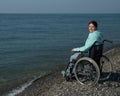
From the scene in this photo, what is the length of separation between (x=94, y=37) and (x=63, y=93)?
72.0 inches

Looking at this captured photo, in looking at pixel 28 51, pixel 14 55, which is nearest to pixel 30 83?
pixel 14 55

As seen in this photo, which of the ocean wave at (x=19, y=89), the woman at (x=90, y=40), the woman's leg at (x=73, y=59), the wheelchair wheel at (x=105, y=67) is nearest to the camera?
the woman at (x=90, y=40)

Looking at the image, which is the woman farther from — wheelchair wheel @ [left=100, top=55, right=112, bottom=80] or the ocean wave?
the ocean wave

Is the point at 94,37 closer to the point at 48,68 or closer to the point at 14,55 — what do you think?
the point at 48,68

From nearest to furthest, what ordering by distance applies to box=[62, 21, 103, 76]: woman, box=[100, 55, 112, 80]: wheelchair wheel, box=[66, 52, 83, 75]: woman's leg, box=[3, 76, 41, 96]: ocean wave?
1. box=[62, 21, 103, 76]: woman
2. box=[66, 52, 83, 75]: woman's leg
3. box=[100, 55, 112, 80]: wheelchair wheel
4. box=[3, 76, 41, 96]: ocean wave

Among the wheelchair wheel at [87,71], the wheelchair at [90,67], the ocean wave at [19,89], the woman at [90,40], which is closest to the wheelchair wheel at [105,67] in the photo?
the wheelchair at [90,67]

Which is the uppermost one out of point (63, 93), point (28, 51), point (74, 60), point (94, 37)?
point (94, 37)

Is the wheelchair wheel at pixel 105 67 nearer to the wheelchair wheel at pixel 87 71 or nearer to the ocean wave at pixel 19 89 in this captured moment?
the wheelchair wheel at pixel 87 71

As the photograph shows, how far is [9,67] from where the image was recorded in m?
18.3

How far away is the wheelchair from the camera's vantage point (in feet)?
30.7

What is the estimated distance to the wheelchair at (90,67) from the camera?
9.36 metres

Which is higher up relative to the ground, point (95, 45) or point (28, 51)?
point (95, 45)

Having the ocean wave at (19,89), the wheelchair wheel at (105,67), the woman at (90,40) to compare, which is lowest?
the ocean wave at (19,89)

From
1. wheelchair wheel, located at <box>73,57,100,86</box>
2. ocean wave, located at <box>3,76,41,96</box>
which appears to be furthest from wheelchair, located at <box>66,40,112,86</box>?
ocean wave, located at <box>3,76,41,96</box>
